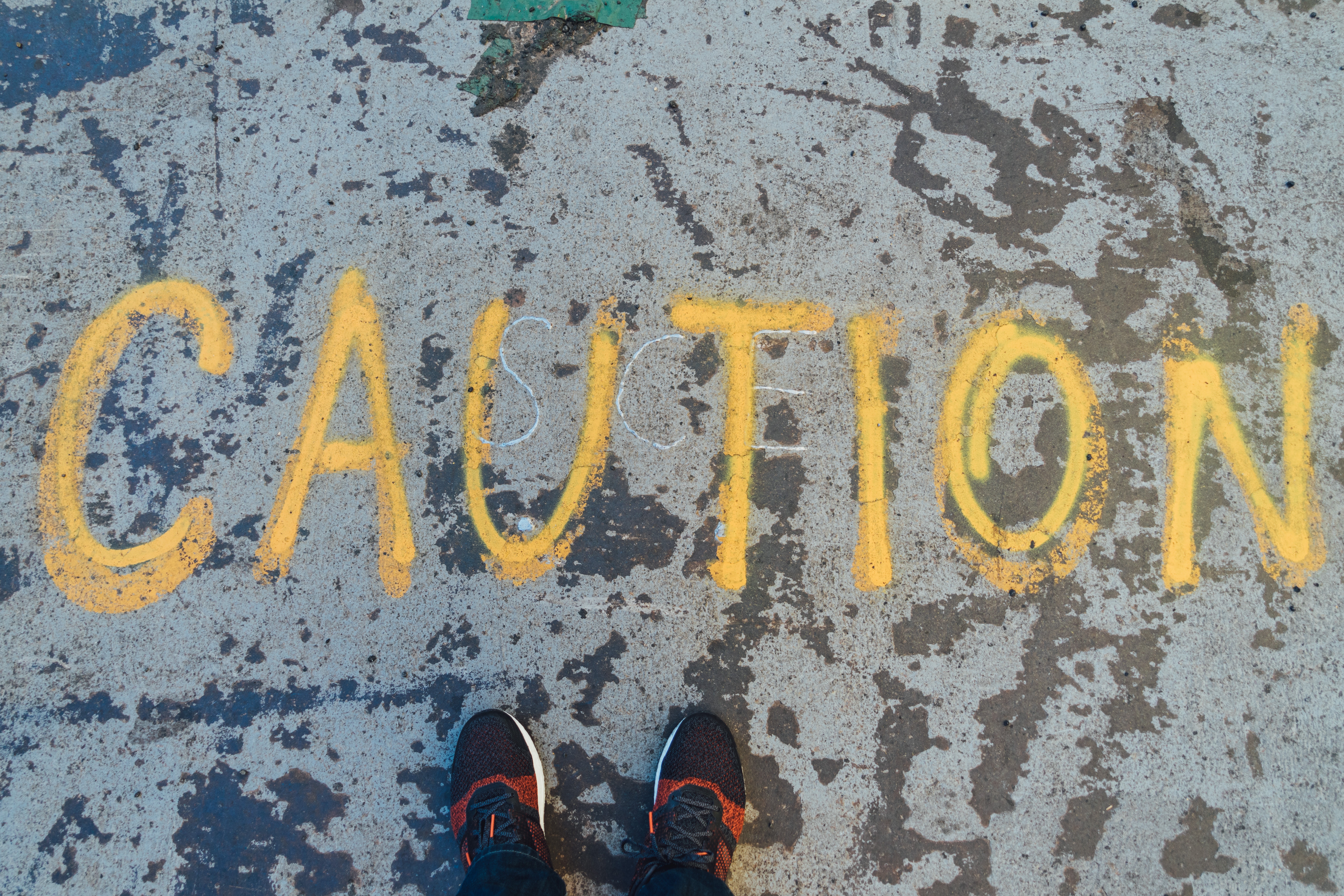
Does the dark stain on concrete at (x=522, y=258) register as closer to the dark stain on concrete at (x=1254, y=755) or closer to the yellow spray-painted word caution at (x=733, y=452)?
the yellow spray-painted word caution at (x=733, y=452)

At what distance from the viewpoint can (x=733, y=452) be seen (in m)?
2.15

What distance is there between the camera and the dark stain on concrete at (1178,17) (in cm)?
234

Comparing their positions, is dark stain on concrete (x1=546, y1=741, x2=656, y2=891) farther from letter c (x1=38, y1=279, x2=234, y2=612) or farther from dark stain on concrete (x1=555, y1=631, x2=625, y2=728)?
letter c (x1=38, y1=279, x2=234, y2=612)

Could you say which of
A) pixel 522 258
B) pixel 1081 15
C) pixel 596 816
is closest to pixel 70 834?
pixel 596 816

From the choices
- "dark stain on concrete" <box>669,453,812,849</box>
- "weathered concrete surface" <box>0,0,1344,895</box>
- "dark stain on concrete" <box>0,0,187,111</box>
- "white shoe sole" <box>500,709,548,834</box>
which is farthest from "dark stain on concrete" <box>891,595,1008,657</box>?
"dark stain on concrete" <box>0,0,187,111</box>

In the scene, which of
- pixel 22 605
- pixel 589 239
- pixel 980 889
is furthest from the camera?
pixel 589 239

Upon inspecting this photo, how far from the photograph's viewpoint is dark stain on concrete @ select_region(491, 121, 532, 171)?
7.55 ft

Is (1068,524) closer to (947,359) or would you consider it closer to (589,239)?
(947,359)

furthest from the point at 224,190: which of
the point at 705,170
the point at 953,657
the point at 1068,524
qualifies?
the point at 1068,524

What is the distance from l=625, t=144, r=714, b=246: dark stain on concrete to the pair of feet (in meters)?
1.69

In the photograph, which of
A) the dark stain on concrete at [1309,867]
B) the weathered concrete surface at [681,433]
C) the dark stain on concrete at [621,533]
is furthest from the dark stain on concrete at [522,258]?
the dark stain on concrete at [1309,867]

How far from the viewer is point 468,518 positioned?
2129mm

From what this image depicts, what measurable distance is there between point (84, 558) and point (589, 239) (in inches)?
81.3

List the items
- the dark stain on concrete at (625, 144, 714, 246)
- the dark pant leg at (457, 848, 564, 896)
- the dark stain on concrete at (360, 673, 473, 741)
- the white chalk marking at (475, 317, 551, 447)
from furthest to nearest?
the dark stain on concrete at (625, 144, 714, 246), the white chalk marking at (475, 317, 551, 447), the dark stain on concrete at (360, 673, 473, 741), the dark pant leg at (457, 848, 564, 896)
